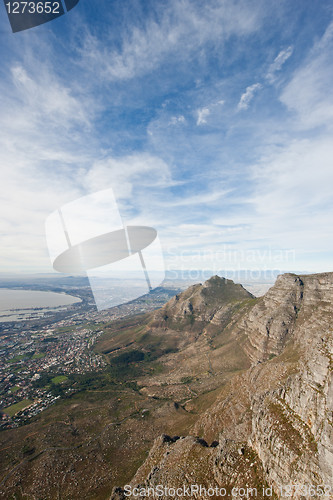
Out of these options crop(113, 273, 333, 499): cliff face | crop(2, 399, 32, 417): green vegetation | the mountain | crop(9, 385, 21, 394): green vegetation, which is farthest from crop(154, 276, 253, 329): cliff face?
crop(2, 399, 32, 417): green vegetation

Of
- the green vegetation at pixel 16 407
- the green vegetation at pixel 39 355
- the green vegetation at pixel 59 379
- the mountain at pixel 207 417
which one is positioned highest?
the mountain at pixel 207 417

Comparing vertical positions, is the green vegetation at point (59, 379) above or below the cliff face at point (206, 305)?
below

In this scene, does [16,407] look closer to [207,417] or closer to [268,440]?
[207,417]

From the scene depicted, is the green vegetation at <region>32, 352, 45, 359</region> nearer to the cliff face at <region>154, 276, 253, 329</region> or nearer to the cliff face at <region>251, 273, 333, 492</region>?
the cliff face at <region>154, 276, 253, 329</region>

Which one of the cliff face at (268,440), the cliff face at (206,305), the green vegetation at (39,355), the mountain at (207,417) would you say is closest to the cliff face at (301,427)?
the cliff face at (268,440)

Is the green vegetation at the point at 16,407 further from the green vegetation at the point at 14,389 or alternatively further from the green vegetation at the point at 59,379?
the green vegetation at the point at 59,379
